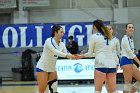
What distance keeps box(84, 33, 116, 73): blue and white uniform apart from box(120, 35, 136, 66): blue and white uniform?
1657 millimetres

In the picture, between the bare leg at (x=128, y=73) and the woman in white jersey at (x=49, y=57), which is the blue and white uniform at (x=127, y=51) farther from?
the woman in white jersey at (x=49, y=57)

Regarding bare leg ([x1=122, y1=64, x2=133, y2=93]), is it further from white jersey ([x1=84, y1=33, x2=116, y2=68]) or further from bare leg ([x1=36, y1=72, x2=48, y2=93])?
bare leg ([x1=36, y1=72, x2=48, y2=93])

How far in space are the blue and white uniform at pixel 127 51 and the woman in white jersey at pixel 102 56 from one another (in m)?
1.64

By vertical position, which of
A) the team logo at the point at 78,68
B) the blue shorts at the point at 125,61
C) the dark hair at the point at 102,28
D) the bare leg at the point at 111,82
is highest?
the dark hair at the point at 102,28

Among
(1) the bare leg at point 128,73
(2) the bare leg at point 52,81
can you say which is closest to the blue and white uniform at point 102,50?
(2) the bare leg at point 52,81

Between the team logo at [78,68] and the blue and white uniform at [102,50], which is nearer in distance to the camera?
the blue and white uniform at [102,50]

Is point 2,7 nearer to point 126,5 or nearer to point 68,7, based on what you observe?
point 68,7

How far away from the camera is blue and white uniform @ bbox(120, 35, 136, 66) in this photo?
923 cm

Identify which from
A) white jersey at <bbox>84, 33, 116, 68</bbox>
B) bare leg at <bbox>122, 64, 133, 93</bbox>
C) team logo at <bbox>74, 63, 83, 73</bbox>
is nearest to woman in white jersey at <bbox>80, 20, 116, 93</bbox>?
white jersey at <bbox>84, 33, 116, 68</bbox>

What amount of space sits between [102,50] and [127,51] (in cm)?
181

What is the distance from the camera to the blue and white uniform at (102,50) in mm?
7574

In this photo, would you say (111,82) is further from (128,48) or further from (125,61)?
(125,61)

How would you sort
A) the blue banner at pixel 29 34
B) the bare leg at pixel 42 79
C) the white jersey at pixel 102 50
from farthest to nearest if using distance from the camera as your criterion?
the blue banner at pixel 29 34
the bare leg at pixel 42 79
the white jersey at pixel 102 50

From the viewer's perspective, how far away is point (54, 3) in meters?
22.5
